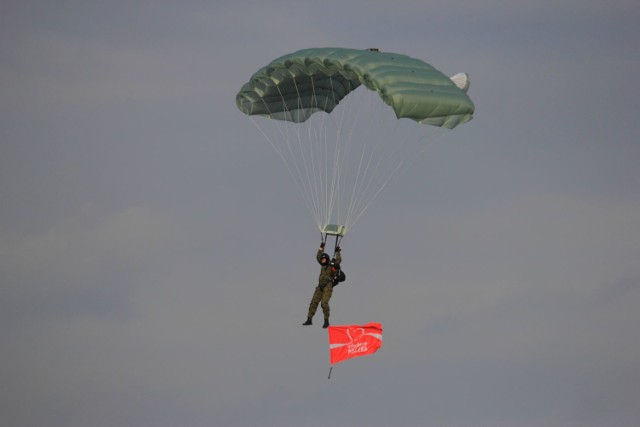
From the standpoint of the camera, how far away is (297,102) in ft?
186

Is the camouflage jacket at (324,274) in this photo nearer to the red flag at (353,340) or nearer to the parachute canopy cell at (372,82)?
the red flag at (353,340)

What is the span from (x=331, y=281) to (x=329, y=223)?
1597 mm

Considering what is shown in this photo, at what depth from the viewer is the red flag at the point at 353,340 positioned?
2125 inches

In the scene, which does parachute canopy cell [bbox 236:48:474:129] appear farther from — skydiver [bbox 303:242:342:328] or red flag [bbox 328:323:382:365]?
red flag [bbox 328:323:382:365]

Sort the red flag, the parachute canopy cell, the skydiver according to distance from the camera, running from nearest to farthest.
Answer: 1. the parachute canopy cell
2. the skydiver
3. the red flag

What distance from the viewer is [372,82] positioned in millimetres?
50812

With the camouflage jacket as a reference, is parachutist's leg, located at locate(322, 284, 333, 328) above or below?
below

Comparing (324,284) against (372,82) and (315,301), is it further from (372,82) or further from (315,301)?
(372,82)

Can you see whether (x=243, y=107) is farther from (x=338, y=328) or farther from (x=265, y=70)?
(x=338, y=328)

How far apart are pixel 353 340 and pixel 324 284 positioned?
2.50m

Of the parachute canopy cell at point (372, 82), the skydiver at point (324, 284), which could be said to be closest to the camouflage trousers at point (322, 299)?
the skydiver at point (324, 284)

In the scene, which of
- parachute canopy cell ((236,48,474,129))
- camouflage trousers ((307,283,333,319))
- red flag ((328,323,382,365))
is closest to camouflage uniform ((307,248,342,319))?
camouflage trousers ((307,283,333,319))

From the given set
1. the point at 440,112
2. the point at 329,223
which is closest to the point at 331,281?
the point at 329,223

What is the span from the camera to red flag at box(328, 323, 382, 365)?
177 ft
